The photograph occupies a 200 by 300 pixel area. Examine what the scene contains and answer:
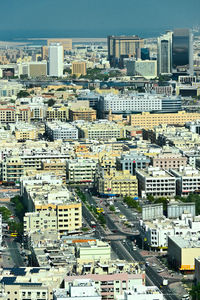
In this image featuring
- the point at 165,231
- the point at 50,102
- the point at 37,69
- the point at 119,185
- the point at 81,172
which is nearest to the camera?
the point at 165,231

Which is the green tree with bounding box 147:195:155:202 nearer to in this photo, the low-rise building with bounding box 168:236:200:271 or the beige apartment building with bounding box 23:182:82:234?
the beige apartment building with bounding box 23:182:82:234

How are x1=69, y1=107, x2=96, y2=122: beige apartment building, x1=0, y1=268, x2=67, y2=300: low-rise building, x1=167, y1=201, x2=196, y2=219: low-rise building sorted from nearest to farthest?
x1=0, y1=268, x2=67, y2=300: low-rise building, x1=167, y1=201, x2=196, y2=219: low-rise building, x1=69, y1=107, x2=96, y2=122: beige apartment building

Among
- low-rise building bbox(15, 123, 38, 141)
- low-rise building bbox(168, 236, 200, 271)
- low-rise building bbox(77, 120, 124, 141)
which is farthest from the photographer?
low-rise building bbox(77, 120, 124, 141)

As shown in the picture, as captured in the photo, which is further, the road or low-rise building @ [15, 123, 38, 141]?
low-rise building @ [15, 123, 38, 141]

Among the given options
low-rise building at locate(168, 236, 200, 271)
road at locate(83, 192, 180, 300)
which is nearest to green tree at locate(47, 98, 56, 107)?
road at locate(83, 192, 180, 300)

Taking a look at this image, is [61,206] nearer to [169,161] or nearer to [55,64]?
[169,161]

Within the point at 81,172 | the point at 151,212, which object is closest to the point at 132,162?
the point at 81,172
